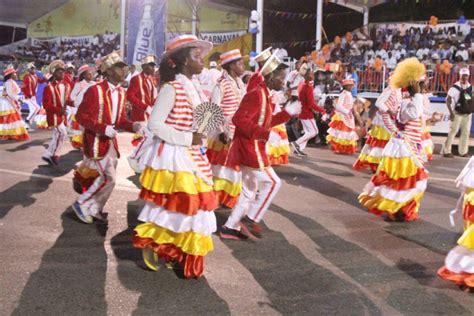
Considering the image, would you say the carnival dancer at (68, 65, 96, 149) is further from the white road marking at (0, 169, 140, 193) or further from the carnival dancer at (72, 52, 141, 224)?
the carnival dancer at (72, 52, 141, 224)

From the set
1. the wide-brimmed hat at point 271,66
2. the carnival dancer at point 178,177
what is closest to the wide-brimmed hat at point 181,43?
the carnival dancer at point 178,177

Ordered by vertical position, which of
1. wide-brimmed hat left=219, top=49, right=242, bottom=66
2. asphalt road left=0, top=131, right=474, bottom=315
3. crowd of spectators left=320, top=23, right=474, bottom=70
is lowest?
asphalt road left=0, top=131, right=474, bottom=315

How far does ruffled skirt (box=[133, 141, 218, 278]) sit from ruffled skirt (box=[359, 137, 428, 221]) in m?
2.99

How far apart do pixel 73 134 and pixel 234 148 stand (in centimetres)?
768

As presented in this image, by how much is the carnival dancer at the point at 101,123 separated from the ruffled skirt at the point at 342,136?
7800 millimetres

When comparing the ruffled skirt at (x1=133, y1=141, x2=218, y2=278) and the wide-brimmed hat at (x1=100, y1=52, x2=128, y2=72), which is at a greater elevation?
the wide-brimmed hat at (x1=100, y1=52, x2=128, y2=72)

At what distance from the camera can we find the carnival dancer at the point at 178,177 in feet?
15.4

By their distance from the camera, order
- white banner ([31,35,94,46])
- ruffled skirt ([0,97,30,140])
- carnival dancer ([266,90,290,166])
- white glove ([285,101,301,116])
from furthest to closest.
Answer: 1. white banner ([31,35,94,46])
2. ruffled skirt ([0,97,30,140])
3. carnival dancer ([266,90,290,166])
4. white glove ([285,101,301,116])

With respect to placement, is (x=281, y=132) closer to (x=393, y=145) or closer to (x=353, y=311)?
(x=393, y=145)

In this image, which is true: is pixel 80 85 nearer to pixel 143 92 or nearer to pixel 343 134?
pixel 143 92

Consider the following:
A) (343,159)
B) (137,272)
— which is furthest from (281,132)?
(137,272)

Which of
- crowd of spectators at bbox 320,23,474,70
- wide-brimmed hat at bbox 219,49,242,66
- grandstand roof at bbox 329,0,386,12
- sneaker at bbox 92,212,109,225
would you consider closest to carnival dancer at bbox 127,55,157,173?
wide-brimmed hat at bbox 219,49,242,66

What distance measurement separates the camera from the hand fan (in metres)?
4.64

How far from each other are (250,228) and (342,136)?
7.47 metres
